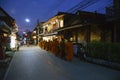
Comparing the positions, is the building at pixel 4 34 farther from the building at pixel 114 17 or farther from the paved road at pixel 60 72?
the building at pixel 114 17

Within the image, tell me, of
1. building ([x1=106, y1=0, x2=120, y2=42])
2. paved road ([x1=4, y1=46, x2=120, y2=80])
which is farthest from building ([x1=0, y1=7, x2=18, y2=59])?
building ([x1=106, y1=0, x2=120, y2=42])

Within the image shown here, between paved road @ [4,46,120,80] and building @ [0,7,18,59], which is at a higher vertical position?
building @ [0,7,18,59]

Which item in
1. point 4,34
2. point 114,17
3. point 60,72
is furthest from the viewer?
point 4,34

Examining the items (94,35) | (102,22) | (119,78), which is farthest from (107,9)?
(119,78)

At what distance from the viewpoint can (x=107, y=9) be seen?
1975cm

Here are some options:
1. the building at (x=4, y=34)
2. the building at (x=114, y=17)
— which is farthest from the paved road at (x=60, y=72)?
the building at (x=114, y=17)

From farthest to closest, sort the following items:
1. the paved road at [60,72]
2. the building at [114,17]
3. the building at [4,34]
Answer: the building at [114,17], the building at [4,34], the paved road at [60,72]

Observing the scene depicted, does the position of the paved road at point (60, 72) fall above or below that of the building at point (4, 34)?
below

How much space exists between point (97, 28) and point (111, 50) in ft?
32.8

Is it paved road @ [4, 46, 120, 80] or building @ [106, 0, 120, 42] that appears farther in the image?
building @ [106, 0, 120, 42]

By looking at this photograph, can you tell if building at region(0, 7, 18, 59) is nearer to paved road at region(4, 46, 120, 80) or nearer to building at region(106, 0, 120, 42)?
paved road at region(4, 46, 120, 80)

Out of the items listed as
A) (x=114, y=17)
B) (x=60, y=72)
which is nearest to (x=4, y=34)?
(x=114, y=17)

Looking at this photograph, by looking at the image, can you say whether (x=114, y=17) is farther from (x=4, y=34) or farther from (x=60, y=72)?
(x=4, y=34)

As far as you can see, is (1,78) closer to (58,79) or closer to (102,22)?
(58,79)
